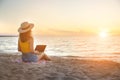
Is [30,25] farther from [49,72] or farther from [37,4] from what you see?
[37,4]

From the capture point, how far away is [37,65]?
4852 millimetres

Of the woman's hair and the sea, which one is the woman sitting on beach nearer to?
the woman's hair

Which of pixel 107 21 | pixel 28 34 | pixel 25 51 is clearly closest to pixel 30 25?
pixel 28 34

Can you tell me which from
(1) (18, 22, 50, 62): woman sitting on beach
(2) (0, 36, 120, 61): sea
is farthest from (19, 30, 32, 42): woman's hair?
(2) (0, 36, 120, 61): sea

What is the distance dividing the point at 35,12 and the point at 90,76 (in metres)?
5.40

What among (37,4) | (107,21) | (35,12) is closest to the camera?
(37,4)

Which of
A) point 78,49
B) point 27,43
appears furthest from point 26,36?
point 78,49

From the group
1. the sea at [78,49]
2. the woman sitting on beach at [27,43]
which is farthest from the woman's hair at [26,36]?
the sea at [78,49]

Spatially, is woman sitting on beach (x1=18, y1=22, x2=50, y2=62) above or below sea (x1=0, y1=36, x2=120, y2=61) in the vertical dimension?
above

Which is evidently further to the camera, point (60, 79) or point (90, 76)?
point (90, 76)

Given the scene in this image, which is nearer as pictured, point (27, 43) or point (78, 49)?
point (27, 43)

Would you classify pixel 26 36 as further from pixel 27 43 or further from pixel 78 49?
pixel 78 49

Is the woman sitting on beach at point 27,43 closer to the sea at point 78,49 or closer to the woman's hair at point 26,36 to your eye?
the woman's hair at point 26,36

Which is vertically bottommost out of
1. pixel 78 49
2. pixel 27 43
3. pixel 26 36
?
pixel 78 49
